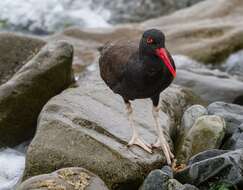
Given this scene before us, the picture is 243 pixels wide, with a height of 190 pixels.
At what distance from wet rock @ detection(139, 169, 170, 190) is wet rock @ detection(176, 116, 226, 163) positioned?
3.49 feet

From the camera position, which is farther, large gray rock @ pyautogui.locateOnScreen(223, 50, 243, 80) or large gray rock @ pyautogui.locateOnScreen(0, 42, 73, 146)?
large gray rock @ pyautogui.locateOnScreen(223, 50, 243, 80)

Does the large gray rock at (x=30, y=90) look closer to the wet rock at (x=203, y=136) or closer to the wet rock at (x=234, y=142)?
the wet rock at (x=203, y=136)

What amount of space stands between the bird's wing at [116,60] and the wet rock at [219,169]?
1.28 m

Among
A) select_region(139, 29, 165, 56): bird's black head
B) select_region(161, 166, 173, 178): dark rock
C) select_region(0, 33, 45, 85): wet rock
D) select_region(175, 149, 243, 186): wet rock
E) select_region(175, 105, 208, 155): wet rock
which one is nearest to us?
select_region(175, 149, 243, 186): wet rock

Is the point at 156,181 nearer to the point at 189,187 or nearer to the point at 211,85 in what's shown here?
the point at 189,187

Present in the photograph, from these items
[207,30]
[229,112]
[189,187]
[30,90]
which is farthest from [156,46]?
[207,30]

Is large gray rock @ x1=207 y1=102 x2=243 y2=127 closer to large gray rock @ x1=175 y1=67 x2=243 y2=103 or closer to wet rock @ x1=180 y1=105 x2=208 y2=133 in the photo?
wet rock @ x1=180 y1=105 x2=208 y2=133

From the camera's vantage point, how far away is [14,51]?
9.95 meters

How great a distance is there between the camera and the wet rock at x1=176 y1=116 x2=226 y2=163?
24.4 feet

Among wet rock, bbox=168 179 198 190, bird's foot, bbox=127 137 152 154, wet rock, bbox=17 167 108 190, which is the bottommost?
bird's foot, bbox=127 137 152 154

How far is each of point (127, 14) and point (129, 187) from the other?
10554mm

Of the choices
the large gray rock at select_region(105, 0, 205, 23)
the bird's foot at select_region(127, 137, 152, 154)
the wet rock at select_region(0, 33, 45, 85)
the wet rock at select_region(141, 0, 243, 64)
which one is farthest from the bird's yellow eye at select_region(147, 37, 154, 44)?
the large gray rock at select_region(105, 0, 205, 23)

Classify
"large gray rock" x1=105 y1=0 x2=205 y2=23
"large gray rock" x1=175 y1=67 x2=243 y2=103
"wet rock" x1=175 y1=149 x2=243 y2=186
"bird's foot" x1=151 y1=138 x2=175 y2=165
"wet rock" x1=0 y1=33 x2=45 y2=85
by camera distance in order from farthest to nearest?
1. "large gray rock" x1=105 y1=0 x2=205 y2=23
2. "wet rock" x1=0 y1=33 x2=45 y2=85
3. "large gray rock" x1=175 y1=67 x2=243 y2=103
4. "bird's foot" x1=151 y1=138 x2=175 y2=165
5. "wet rock" x1=175 y1=149 x2=243 y2=186

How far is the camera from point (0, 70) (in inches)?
387
